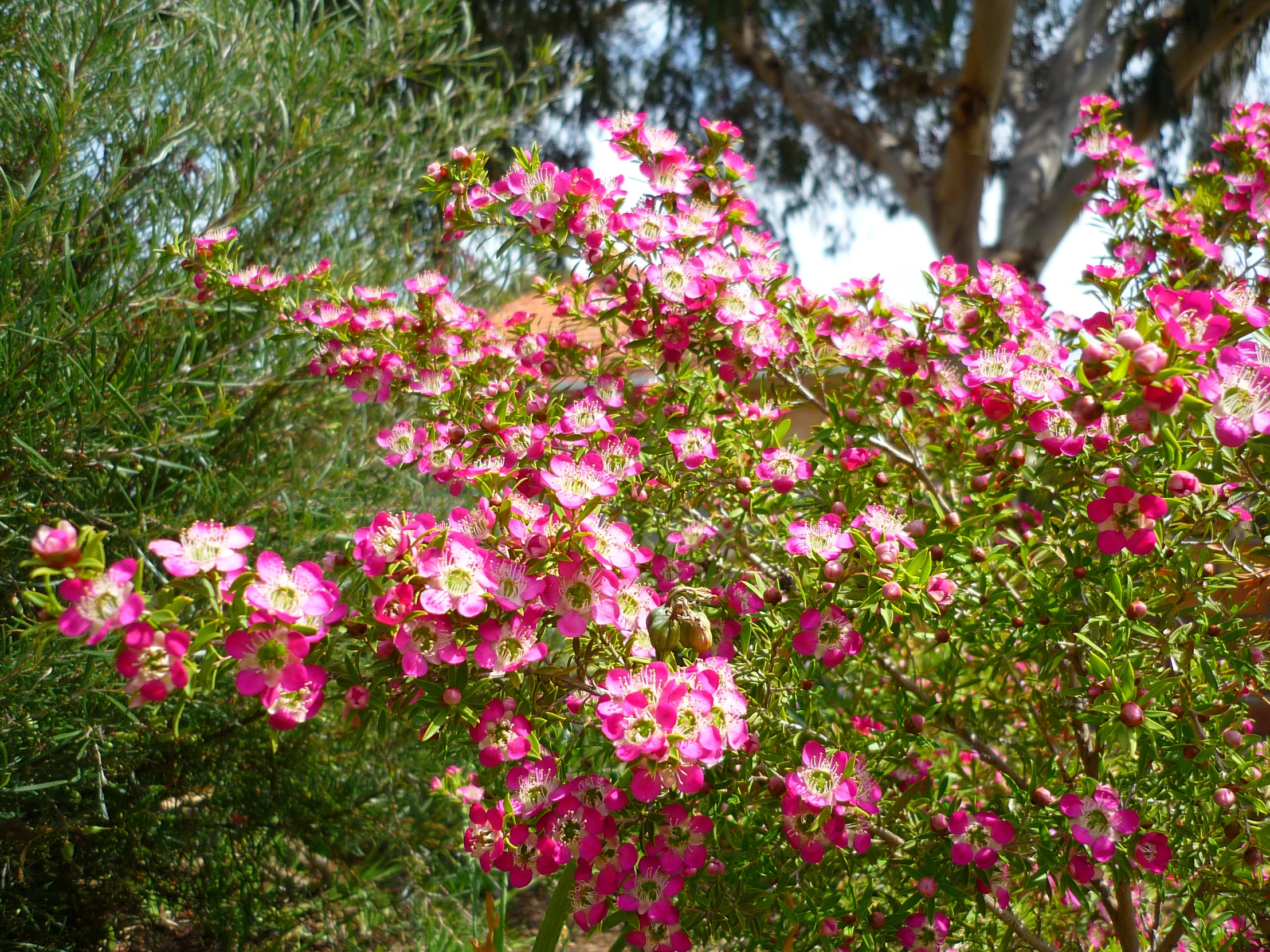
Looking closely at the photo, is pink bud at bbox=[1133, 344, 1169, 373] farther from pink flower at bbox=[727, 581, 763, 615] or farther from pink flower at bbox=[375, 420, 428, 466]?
pink flower at bbox=[375, 420, 428, 466]

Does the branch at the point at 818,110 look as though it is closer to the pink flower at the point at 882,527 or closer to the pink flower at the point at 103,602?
the pink flower at the point at 882,527

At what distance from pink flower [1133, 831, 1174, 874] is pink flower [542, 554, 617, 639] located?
0.95m

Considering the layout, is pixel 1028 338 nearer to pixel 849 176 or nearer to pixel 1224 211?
pixel 1224 211

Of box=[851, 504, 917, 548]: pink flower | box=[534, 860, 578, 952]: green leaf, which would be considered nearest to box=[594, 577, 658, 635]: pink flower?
box=[851, 504, 917, 548]: pink flower

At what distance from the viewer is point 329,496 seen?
2449 millimetres

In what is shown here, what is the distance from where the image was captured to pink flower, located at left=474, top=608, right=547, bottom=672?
1138mm

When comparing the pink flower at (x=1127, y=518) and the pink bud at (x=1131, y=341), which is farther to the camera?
the pink flower at (x=1127, y=518)

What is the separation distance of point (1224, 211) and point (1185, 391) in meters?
1.86

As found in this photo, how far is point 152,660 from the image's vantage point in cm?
92

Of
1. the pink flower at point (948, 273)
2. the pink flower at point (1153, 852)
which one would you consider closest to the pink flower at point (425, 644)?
the pink flower at point (1153, 852)

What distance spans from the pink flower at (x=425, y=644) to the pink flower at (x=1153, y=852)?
110 centimetres

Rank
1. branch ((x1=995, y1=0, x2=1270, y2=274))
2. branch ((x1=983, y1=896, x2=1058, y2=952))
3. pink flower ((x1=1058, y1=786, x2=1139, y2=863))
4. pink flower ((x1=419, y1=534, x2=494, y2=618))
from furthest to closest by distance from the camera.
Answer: branch ((x1=995, y1=0, x2=1270, y2=274))
branch ((x1=983, y1=896, x2=1058, y2=952))
pink flower ((x1=1058, y1=786, x2=1139, y2=863))
pink flower ((x1=419, y1=534, x2=494, y2=618))

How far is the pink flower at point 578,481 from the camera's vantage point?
1188mm

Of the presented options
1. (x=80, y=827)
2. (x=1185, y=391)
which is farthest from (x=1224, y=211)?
(x=80, y=827)
